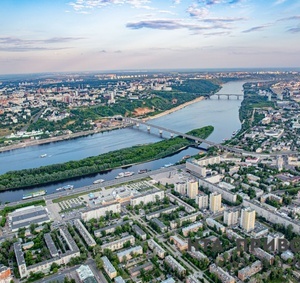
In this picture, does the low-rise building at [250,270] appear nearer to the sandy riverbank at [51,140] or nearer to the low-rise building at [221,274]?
the low-rise building at [221,274]

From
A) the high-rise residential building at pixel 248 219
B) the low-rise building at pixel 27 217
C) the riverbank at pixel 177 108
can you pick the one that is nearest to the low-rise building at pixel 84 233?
the low-rise building at pixel 27 217

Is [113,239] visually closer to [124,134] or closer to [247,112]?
[124,134]

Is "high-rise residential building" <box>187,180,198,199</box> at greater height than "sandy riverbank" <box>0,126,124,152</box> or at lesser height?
greater

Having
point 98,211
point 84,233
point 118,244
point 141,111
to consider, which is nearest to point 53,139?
point 141,111

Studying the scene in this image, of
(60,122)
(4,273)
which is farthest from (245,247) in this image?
(60,122)

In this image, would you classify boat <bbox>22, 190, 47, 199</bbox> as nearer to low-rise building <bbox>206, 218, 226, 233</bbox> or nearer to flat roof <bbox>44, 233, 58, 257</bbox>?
flat roof <bbox>44, 233, 58, 257</bbox>

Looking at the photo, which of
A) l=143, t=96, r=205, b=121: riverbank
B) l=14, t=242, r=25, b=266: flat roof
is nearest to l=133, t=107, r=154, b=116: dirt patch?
l=143, t=96, r=205, b=121: riverbank

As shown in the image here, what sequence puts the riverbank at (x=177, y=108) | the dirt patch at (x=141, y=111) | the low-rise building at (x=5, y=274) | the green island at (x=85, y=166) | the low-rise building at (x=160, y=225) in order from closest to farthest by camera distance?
the low-rise building at (x=5, y=274), the low-rise building at (x=160, y=225), the green island at (x=85, y=166), the riverbank at (x=177, y=108), the dirt patch at (x=141, y=111)
